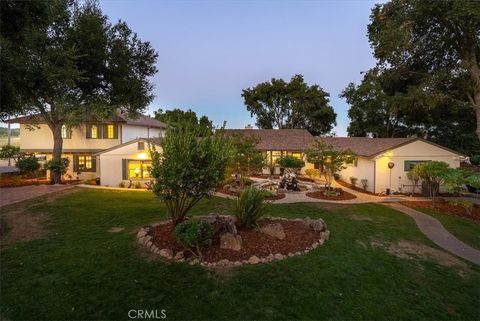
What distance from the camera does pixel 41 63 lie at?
12.9 m

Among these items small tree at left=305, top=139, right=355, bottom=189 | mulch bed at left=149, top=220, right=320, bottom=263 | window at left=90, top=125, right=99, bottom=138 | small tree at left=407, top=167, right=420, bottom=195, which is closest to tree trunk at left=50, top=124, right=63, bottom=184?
window at left=90, top=125, right=99, bottom=138

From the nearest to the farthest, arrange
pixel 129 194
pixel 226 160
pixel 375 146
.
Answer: pixel 226 160
pixel 129 194
pixel 375 146

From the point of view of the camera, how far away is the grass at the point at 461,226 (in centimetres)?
988

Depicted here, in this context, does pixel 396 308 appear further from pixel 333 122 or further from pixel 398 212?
pixel 333 122

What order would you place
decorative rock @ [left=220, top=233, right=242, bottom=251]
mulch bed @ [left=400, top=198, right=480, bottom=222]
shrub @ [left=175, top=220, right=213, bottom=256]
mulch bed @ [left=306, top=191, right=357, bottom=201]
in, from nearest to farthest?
shrub @ [left=175, top=220, right=213, bottom=256] → decorative rock @ [left=220, top=233, right=242, bottom=251] → mulch bed @ [left=400, top=198, right=480, bottom=222] → mulch bed @ [left=306, top=191, right=357, bottom=201]

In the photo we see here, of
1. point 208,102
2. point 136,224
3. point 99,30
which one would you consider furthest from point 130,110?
point 208,102

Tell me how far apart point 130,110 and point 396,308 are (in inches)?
776

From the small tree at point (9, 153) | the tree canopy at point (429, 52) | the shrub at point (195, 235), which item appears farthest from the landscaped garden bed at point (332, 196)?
the small tree at point (9, 153)

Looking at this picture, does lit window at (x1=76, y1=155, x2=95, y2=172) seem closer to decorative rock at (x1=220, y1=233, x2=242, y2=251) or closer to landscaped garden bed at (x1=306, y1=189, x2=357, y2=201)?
landscaped garden bed at (x1=306, y1=189, x2=357, y2=201)

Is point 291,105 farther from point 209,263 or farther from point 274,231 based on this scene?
point 209,263

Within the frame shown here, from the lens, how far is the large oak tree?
41.8 feet

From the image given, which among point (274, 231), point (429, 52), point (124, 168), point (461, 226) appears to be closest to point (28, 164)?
point (124, 168)

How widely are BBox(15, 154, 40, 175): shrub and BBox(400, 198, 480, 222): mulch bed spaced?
83.0 ft

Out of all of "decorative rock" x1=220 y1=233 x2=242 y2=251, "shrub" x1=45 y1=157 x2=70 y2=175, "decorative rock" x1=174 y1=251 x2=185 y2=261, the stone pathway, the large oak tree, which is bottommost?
the stone pathway
